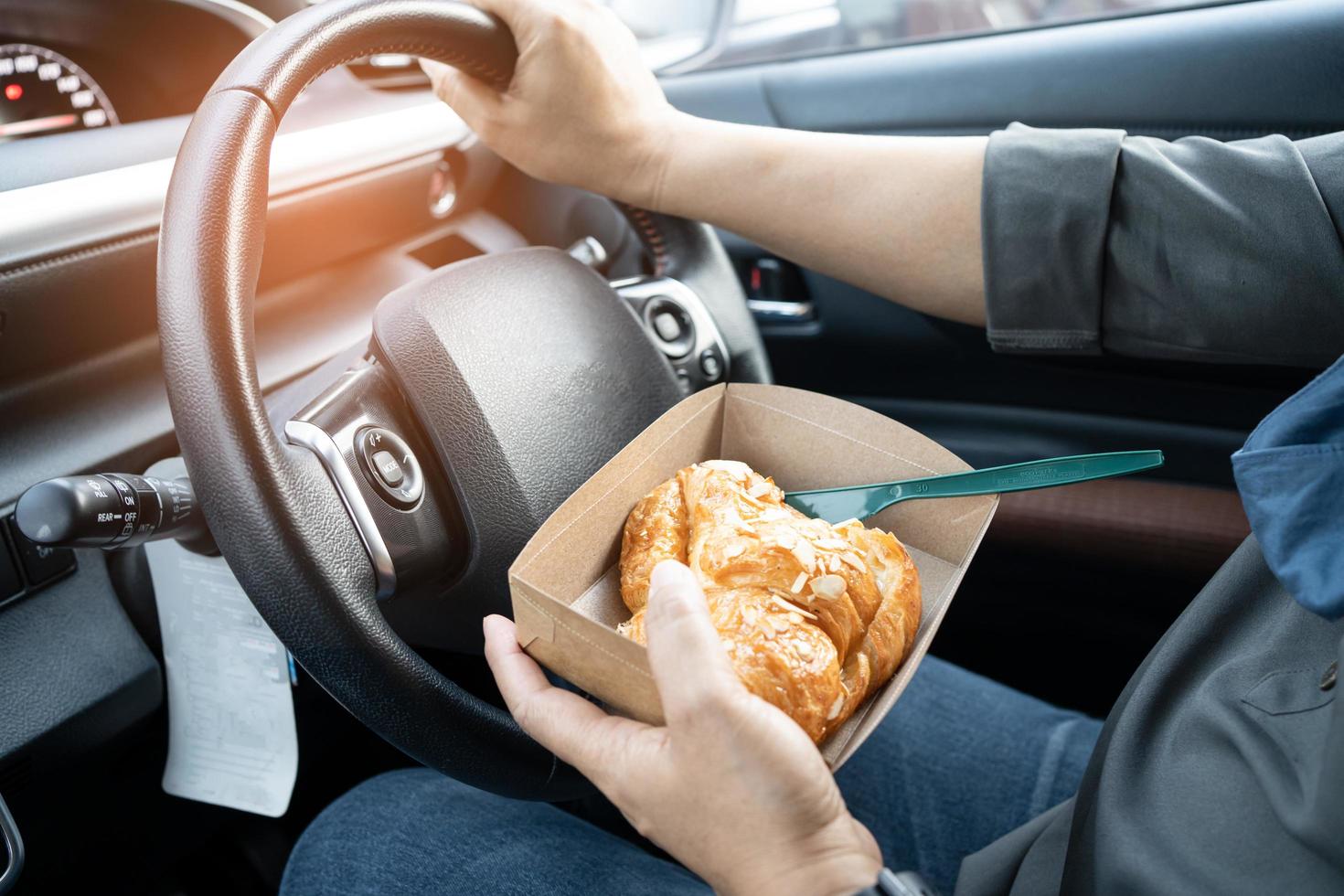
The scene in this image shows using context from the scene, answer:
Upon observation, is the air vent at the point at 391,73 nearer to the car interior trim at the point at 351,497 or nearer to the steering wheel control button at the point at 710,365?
the steering wheel control button at the point at 710,365

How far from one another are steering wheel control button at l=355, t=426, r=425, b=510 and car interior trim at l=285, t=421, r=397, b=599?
20 mm

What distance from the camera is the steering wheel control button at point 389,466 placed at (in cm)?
76

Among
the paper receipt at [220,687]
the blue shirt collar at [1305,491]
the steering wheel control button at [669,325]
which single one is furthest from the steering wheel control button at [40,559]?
the blue shirt collar at [1305,491]

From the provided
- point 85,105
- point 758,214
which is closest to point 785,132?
point 758,214

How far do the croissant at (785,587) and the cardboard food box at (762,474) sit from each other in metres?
0.02

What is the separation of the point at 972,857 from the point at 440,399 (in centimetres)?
54

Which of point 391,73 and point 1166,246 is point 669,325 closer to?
point 1166,246

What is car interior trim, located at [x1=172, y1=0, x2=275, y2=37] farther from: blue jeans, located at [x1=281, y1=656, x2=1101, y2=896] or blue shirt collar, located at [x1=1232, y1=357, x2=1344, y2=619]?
blue shirt collar, located at [x1=1232, y1=357, x2=1344, y2=619]

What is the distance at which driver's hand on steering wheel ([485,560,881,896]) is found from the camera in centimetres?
53

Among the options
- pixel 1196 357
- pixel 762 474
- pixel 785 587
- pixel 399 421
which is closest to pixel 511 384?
pixel 399 421

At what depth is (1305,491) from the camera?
63 centimetres

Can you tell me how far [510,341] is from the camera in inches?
34.7

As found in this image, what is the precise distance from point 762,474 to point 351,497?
291mm

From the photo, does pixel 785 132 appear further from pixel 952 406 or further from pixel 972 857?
pixel 952 406
